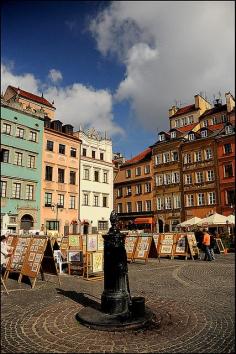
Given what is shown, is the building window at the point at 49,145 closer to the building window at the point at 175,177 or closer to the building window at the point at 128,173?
the building window at the point at 128,173

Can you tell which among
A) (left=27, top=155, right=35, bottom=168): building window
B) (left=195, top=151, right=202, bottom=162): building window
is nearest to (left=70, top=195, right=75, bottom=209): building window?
(left=27, top=155, right=35, bottom=168): building window

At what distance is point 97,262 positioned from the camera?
1132cm

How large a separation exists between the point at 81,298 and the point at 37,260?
259 cm

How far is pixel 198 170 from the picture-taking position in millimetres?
36875

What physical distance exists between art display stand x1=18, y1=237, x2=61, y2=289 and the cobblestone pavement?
1.25 feet

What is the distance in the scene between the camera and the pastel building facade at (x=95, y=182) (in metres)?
36.7

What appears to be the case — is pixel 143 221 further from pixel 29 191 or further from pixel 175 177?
pixel 29 191

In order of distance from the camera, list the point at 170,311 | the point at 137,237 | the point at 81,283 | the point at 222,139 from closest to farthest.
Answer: the point at 170,311, the point at 81,283, the point at 137,237, the point at 222,139

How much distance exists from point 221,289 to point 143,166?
35602 mm

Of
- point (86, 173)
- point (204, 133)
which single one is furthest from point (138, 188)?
point (204, 133)

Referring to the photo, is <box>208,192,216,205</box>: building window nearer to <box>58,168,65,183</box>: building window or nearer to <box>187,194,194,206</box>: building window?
A: <box>187,194,194,206</box>: building window

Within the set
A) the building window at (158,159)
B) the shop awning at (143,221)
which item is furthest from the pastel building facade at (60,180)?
the building window at (158,159)

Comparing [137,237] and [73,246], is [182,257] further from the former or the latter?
[73,246]

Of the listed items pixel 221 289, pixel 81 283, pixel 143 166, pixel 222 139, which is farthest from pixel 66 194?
pixel 221 289
